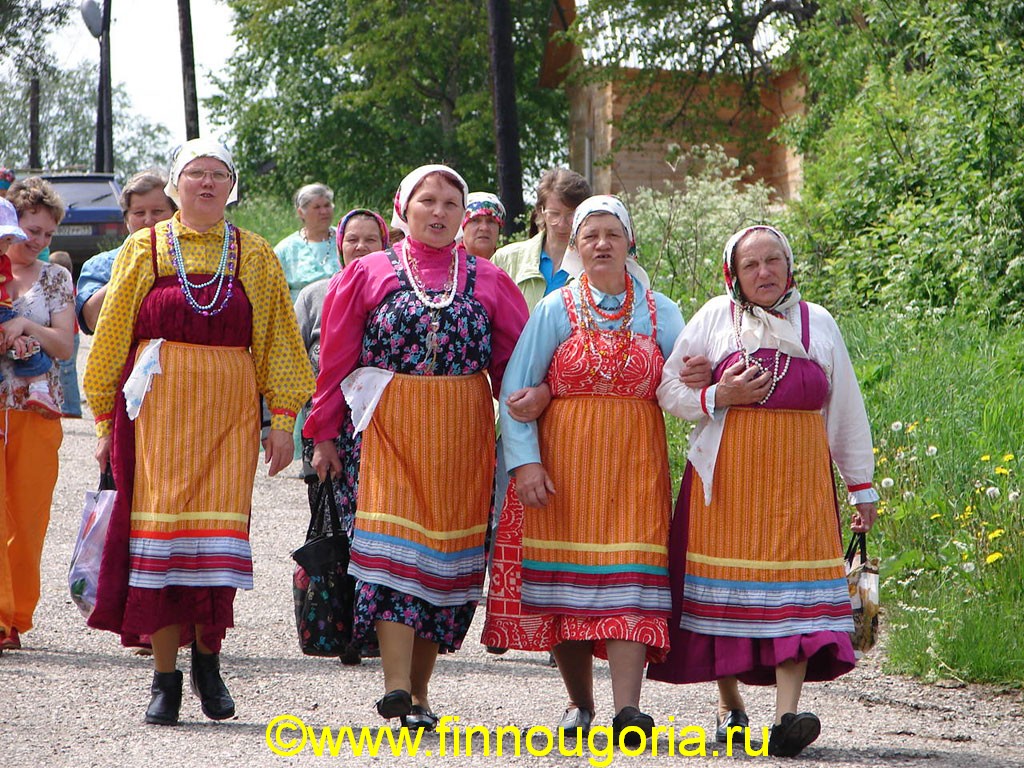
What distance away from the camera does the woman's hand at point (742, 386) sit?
16.8 feet

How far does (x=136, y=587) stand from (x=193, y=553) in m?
0.22

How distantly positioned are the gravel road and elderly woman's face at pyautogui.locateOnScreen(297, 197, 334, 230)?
3011mm

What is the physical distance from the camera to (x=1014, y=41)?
12.4m

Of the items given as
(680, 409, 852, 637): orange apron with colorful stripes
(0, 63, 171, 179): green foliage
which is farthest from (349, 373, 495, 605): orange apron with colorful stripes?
(0, 63, 171, 179): green foliage

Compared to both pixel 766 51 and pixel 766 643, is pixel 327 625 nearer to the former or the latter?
pixel 766 643

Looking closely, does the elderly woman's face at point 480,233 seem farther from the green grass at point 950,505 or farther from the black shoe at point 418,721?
the black shoe at point 418,721

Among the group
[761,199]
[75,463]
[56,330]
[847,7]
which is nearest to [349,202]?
[847,7]

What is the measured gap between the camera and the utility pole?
57.7 feet

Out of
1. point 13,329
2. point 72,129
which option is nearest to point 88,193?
point 13,329

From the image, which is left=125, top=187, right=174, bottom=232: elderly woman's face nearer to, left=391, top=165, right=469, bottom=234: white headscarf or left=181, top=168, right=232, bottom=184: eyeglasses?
left=181, top=168, right=232, bottom=184: eyeglasses

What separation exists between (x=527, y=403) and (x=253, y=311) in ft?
3.60

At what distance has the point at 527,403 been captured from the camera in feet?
17.2

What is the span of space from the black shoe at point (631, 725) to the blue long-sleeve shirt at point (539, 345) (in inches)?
36.2

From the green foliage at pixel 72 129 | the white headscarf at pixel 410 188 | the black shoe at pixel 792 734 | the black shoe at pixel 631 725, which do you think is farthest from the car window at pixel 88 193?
the green foliage at pixel 72 129
